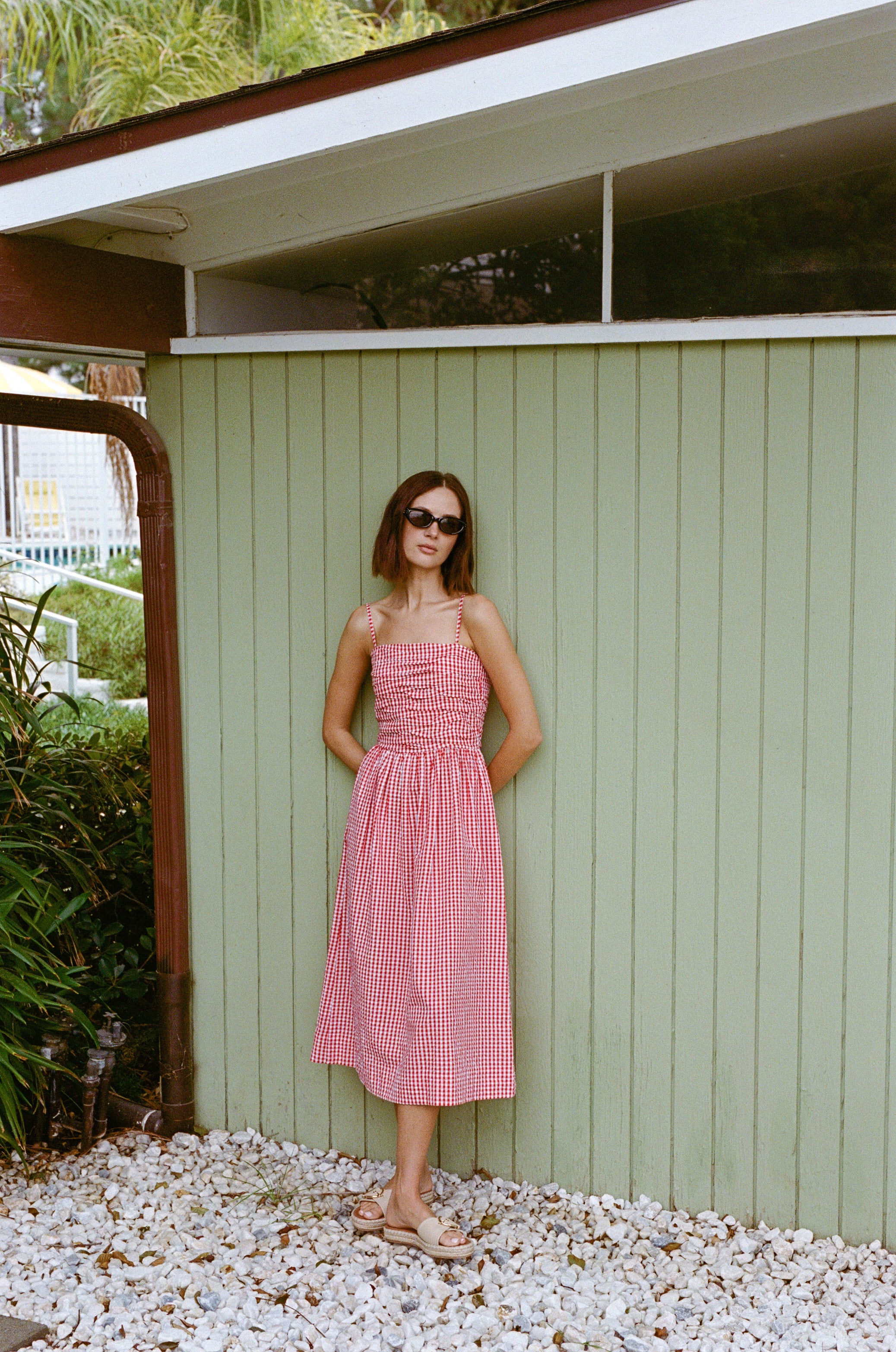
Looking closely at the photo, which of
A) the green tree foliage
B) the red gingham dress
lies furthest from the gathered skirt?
the green tree foliage

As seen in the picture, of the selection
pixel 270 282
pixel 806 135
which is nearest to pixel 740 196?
pixel 806 135

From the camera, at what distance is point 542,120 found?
325 centimetres

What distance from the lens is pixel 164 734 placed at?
12.7 ft

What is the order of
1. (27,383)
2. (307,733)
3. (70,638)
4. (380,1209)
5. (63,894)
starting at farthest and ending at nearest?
(70,638), (27,383), (63,894), (307,733), (380,1209)

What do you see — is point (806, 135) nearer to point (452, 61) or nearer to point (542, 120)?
point (542, 120)

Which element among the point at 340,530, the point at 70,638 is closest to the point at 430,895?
the point at 340,530

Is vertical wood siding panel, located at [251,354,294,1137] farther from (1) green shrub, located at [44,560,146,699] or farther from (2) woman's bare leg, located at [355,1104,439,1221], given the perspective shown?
(1) green shrub, located at [44,560,146,699]

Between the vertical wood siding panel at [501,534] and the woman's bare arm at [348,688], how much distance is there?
1.16 ft

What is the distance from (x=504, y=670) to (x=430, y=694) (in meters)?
0.21

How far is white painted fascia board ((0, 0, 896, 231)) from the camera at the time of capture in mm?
2570

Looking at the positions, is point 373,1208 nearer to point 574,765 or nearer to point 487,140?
point 574,765

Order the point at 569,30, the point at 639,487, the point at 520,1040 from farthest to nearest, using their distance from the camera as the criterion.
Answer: the point at 520,1040 < the point at 639,487 < the point at 569,30

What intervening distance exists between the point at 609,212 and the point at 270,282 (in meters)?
1.21

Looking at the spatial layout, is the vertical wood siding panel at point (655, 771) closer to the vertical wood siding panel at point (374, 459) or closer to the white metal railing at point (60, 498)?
the vertical wood siding panel at point (374, 459)
